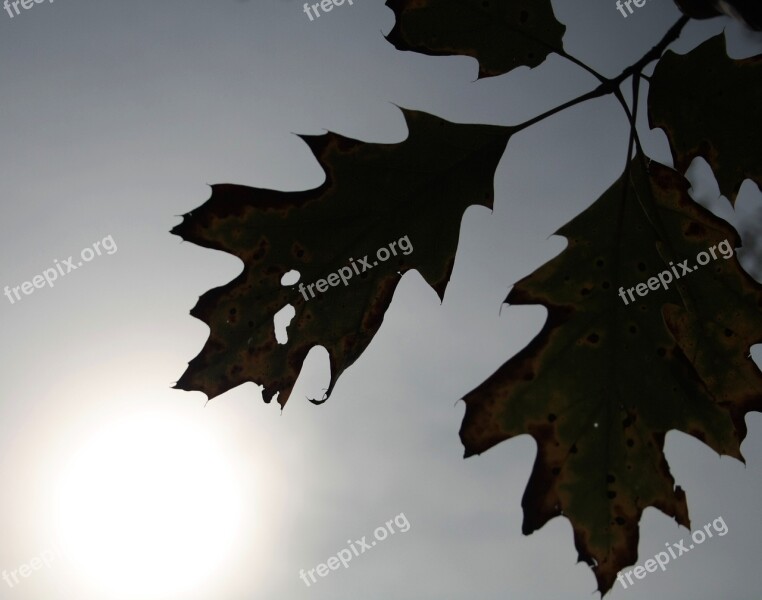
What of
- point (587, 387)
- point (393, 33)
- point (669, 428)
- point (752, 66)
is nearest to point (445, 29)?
point (393, 33)

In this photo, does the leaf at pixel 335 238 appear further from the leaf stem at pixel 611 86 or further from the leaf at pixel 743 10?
the leaf at pixel 743 10

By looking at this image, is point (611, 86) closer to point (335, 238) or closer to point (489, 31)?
point (489, 31)

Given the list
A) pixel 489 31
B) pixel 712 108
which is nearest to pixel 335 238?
pixel 489 31

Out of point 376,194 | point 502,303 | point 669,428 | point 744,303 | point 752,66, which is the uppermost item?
point 376,194

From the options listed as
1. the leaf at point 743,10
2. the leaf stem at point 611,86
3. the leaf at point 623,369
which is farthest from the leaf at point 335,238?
the leaf at point 743,10

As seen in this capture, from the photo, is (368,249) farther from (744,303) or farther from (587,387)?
(744,303)

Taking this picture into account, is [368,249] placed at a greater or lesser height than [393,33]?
lesser
